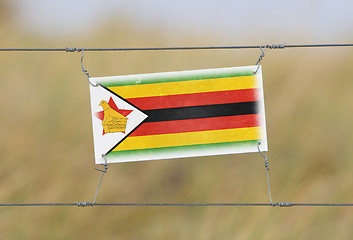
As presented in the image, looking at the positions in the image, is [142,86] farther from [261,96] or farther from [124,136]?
[261,96]

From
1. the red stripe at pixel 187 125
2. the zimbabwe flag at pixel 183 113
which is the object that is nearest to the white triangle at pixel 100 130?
the zimbabwe flag at pixel 183 113

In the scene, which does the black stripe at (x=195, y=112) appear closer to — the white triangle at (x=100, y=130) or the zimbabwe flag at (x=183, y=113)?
the zimbabwe flag at (x=183, y=113)

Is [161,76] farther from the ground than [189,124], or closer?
farther from the ground

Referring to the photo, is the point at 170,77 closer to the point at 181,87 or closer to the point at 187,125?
the point at 181,87

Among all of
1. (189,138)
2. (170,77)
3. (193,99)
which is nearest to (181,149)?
(189,138)

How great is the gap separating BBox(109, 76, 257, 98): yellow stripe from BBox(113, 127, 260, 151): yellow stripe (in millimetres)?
298

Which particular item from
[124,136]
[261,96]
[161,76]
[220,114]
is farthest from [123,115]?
[261,96]

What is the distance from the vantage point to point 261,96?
3.09m

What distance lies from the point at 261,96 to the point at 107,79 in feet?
3.57

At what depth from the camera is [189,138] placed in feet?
→ 10.3

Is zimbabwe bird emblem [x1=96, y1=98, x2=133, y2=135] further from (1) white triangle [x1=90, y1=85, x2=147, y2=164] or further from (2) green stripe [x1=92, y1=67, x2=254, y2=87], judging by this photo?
(2) green stripe [x1=92, y1=67, x2=254, y2=87]

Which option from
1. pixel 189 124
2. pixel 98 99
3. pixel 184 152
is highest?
pixel 98 99

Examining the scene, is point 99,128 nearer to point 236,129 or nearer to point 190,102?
point 190,102

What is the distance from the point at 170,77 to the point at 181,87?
0.34 ft
